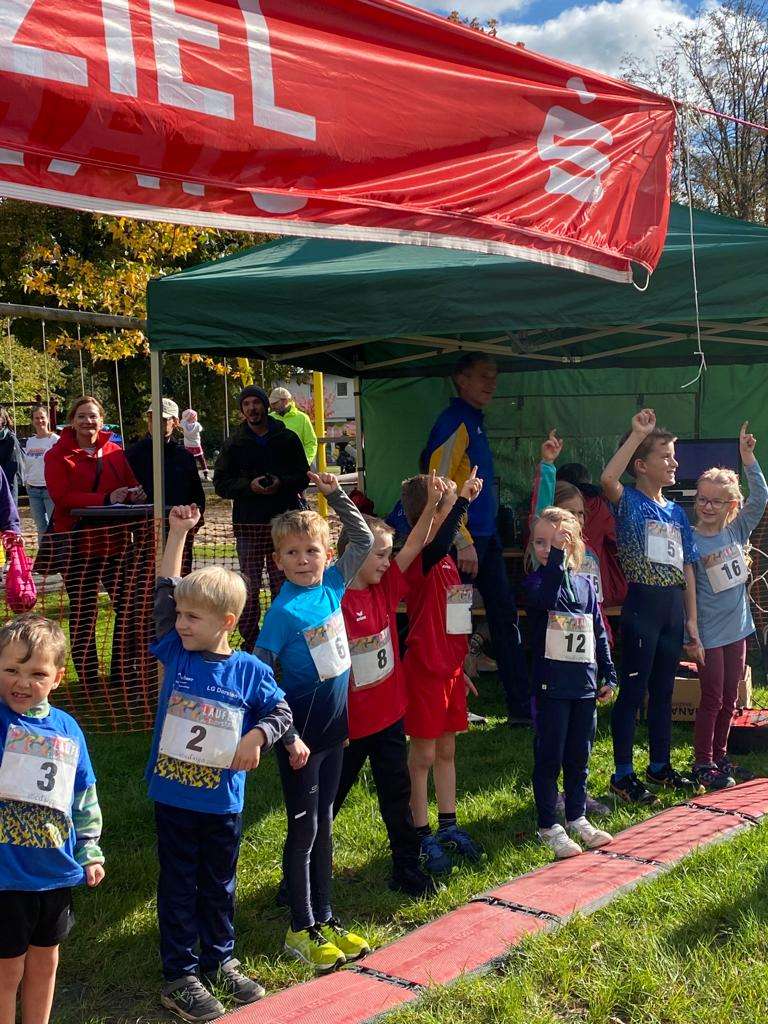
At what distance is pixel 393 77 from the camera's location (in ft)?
11.7

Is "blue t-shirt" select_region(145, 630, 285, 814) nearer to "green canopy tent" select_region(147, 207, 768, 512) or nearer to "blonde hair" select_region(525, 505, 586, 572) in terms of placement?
"blonde hair" select_region(525, 505, 586, 572)

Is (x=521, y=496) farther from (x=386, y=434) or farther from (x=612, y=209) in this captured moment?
(x=612, y=209)

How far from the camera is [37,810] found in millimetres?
2814

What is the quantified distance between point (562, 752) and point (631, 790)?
0.72 meters

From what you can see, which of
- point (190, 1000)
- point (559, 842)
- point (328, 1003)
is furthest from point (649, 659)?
point (190, 1000)

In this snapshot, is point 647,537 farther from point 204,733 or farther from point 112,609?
point 112,609

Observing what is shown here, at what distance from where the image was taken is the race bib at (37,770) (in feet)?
9.09

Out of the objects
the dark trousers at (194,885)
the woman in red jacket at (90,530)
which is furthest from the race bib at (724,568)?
the woman in red jacket at (90,530)

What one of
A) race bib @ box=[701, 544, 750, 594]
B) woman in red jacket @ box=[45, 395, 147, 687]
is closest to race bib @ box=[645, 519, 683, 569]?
race bib @ box=[701, 544, 750, 594]

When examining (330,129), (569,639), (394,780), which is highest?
(330,129)

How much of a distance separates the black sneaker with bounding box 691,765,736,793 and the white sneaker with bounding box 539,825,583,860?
1.05 meters

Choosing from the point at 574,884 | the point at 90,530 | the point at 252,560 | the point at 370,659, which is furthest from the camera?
the point at 252,560

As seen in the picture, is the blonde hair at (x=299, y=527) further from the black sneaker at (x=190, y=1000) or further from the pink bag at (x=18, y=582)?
the pink bag at (x=18, y=582)

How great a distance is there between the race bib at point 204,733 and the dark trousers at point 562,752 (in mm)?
1627
